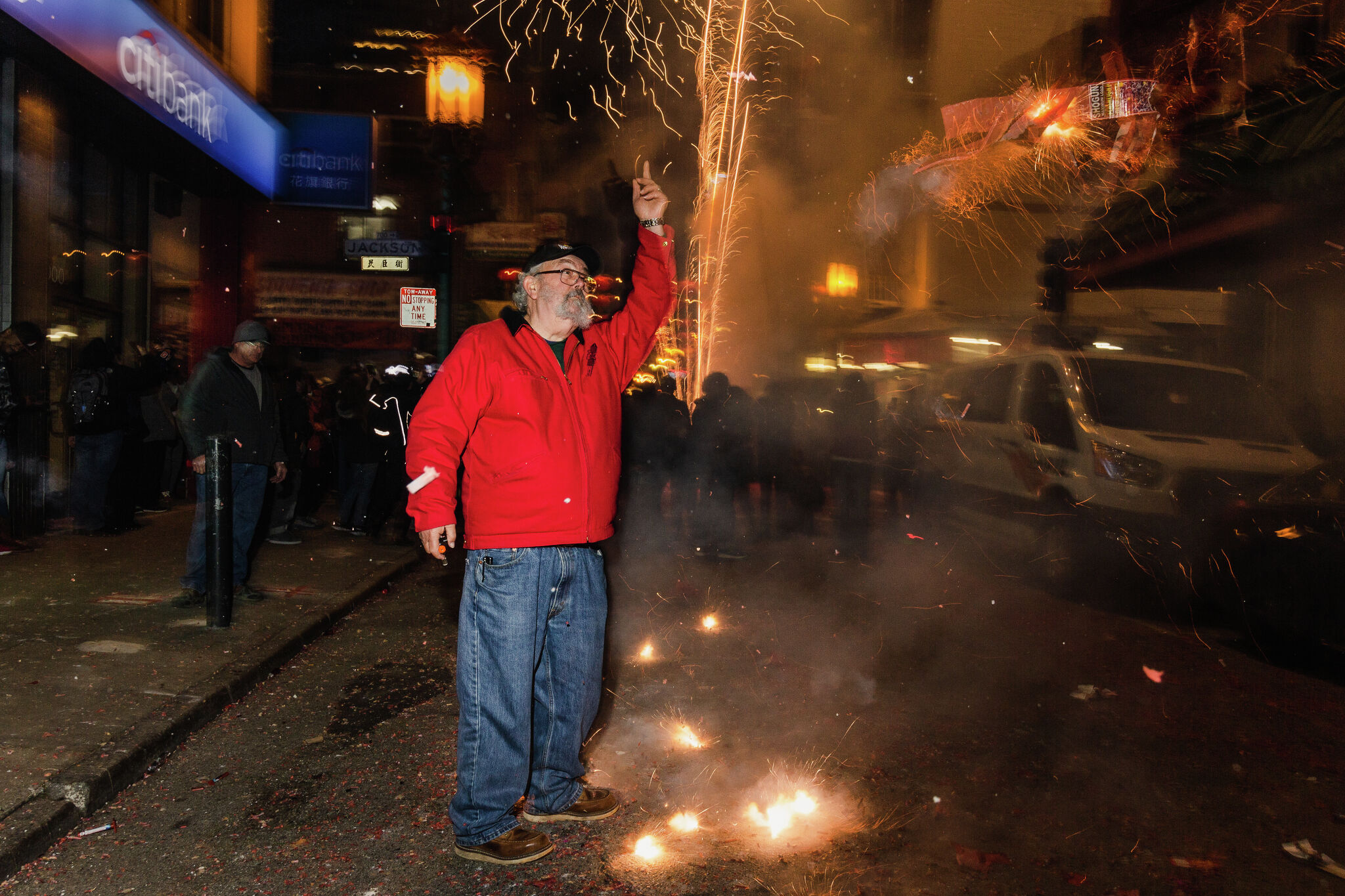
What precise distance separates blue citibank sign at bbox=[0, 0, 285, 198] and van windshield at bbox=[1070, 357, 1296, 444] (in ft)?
28.5

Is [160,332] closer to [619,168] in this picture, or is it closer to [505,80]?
[505,80]

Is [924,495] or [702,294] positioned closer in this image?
[924,495]

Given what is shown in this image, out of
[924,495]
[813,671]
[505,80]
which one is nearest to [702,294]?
[505,80]

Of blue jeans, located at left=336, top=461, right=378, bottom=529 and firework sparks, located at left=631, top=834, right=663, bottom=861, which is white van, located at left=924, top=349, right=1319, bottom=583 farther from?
blue jeans, located at left=336, top=461, right=378, bottom=529

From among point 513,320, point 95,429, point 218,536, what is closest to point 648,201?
point 513,320

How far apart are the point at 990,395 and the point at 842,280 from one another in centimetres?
1793

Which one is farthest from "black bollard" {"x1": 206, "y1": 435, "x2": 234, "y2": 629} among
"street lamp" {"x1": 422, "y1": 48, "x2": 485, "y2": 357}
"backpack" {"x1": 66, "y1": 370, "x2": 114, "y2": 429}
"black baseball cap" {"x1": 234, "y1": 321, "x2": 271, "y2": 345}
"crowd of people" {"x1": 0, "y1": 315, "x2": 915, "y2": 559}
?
"street lamp" {"x1": 422, "y1": 48, "x2": 485, "y2": 357}

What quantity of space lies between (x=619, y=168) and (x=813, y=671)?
26617 millimetres

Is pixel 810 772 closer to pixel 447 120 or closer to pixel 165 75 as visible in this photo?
pixel 165 75

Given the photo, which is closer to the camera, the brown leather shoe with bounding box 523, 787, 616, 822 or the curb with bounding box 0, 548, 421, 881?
the curb with bounding box 0, 548, 421, 881

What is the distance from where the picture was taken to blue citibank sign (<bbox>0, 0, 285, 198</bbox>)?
7.34 metres

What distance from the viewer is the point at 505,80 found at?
23.6m

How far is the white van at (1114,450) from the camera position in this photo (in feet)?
20.1

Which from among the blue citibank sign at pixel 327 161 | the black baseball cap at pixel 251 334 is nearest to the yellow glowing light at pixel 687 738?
the black baseball cap at pixel 251 334
